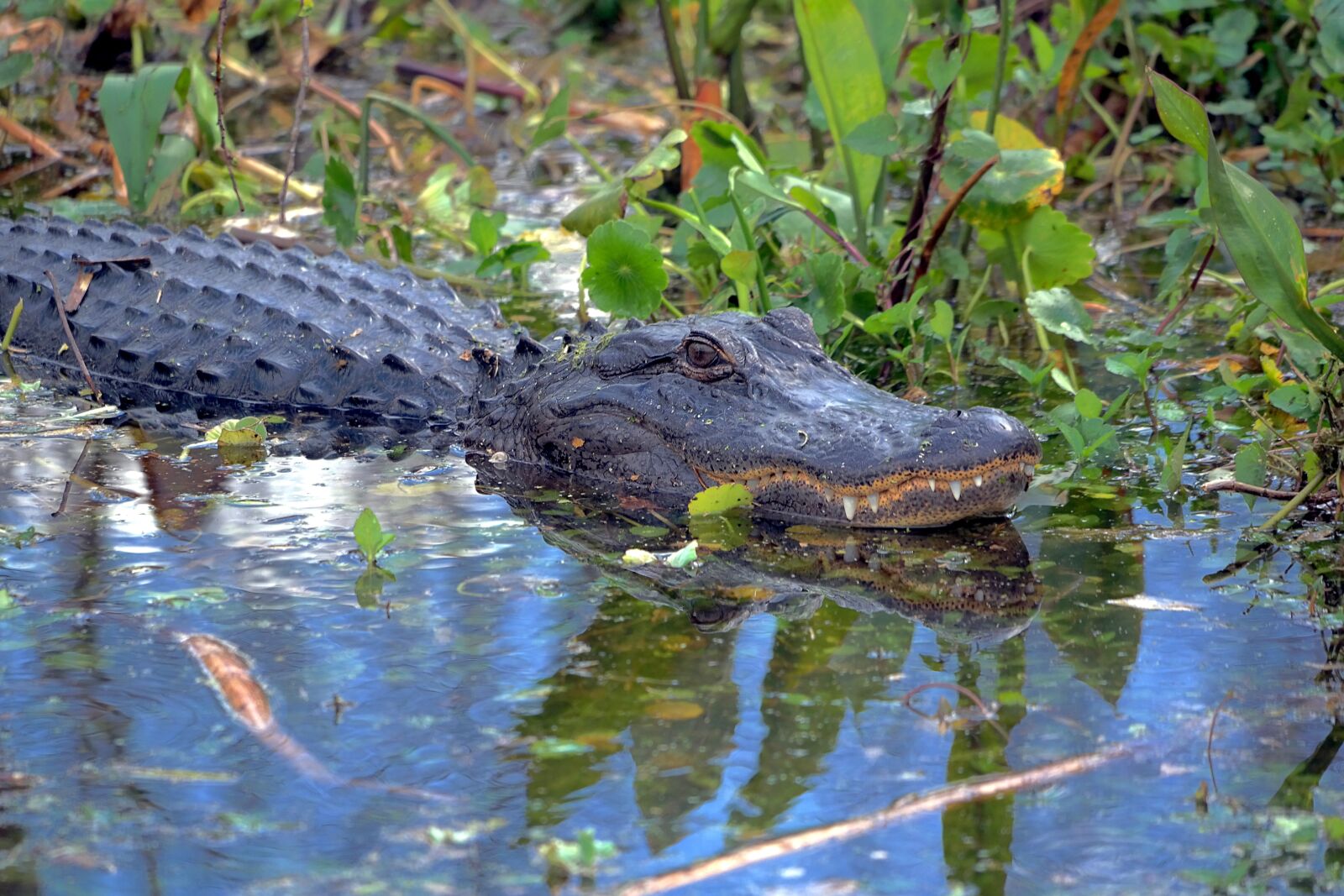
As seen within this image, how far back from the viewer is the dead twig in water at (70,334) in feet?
16.6

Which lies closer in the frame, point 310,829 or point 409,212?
point 310,829

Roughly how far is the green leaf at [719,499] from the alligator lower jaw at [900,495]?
0.15ft

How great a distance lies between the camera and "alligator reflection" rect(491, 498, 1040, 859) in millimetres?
2445

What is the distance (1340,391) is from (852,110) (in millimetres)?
2153

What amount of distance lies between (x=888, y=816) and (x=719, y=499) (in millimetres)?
1624

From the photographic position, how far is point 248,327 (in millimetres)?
5324

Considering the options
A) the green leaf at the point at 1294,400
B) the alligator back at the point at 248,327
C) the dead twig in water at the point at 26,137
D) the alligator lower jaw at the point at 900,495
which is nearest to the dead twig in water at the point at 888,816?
the alligator lower jaw at the point at 900,495

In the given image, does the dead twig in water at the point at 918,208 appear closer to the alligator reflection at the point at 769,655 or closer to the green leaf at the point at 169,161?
the alligator reflection at the point at 769,655

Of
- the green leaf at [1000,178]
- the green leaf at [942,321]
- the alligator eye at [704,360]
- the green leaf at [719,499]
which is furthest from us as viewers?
the green leaf at [1000,178]

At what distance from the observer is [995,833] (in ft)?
7.49

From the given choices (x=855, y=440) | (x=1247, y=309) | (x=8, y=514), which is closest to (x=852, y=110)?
(x=1247, y=309)

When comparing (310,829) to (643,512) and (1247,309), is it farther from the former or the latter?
(1247,309)

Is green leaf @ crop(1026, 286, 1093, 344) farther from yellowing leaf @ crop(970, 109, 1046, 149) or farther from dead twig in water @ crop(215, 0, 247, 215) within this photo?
dead twig in water @ crop(215, 0, 247, 215)

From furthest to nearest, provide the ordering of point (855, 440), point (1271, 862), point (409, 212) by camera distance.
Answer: point (409, 212) → point (855, 440) → point (1271, 862)
